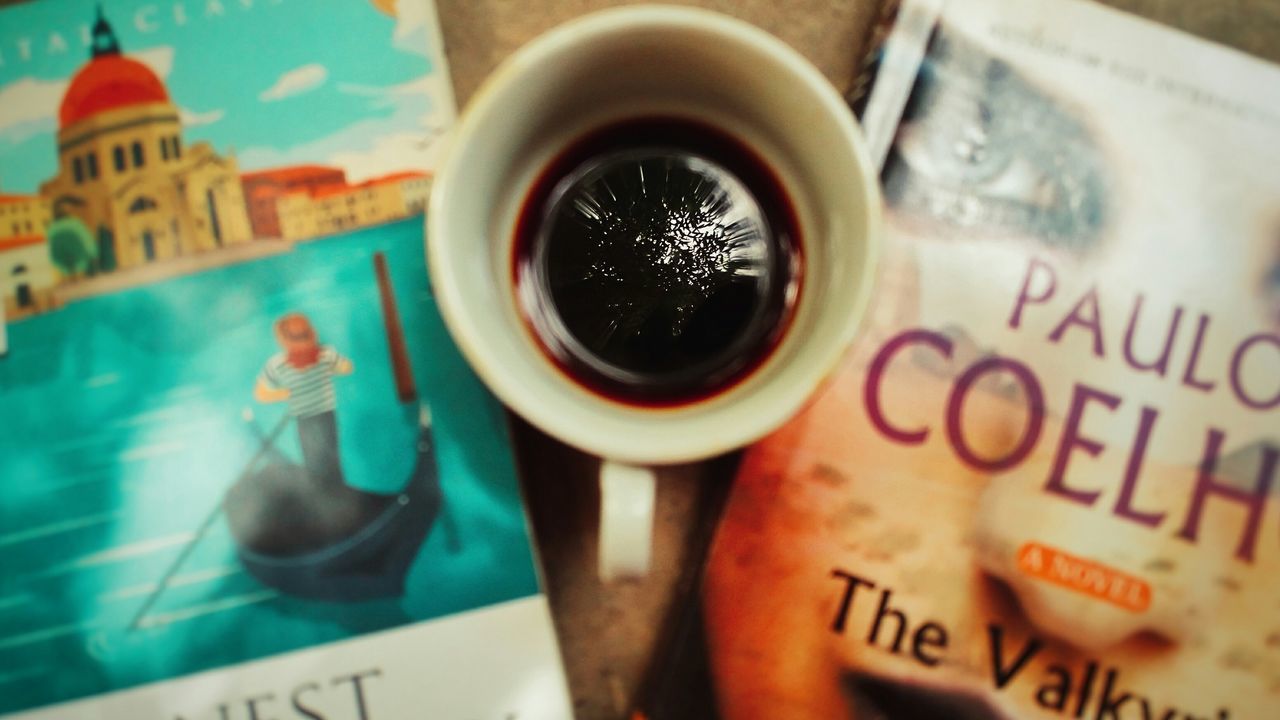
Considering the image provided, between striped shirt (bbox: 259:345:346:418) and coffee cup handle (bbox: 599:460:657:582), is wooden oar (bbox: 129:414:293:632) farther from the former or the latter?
coffee cup handle (bbox: 599:460:657:582)

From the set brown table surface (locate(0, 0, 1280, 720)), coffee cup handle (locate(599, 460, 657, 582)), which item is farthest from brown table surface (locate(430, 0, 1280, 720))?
coffee cup handle (locate(599, 460, 657, 582))

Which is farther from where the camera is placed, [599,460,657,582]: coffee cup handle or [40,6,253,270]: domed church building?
[40,6,253,270]: domed church building

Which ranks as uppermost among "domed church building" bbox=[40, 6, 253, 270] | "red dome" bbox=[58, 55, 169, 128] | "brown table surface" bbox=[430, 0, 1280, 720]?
"red dome" bbox=[58, 55, 169, 128]

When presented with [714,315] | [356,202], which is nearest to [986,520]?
[714,315]

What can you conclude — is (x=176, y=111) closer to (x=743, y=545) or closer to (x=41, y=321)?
(x=41, y=321)

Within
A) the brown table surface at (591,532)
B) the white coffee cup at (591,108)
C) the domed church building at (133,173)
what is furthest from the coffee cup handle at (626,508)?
the domed church building at (133,173)

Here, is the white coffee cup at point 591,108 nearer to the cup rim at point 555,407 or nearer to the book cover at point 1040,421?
the cup rim at point 555,407
